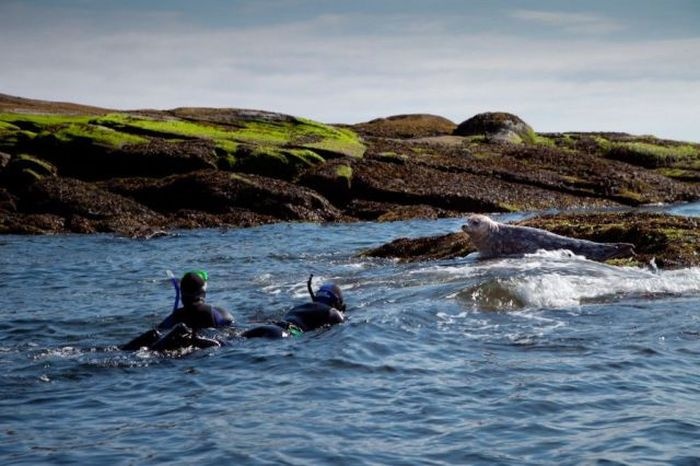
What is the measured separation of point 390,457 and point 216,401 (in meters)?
2.46

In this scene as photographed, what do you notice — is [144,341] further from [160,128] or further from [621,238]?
[160,128]

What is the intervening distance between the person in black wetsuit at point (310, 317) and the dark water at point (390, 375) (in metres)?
0.30

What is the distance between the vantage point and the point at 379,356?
11.5 m

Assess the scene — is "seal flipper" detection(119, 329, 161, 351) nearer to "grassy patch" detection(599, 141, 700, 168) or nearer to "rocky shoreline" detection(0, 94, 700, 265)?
"rocky shoreline" detection(0, 94, 700, 265)

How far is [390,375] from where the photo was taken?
10602mm

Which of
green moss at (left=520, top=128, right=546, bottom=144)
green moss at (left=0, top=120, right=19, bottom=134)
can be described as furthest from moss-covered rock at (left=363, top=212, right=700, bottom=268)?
green moss at (left=520, top=128, right=546, bottom=144)

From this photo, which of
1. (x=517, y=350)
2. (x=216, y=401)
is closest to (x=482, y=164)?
(x=517, y=350)

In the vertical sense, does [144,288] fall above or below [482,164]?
below

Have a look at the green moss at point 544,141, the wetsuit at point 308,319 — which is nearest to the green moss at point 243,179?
the wetsuit at point 308,319

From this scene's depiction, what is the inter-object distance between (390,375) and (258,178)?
80.1ft

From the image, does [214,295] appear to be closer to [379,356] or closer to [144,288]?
[144,288]

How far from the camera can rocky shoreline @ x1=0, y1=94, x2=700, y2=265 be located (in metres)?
31.4

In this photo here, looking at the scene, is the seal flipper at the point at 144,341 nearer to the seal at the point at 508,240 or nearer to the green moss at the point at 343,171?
the seal at the point at 508,240

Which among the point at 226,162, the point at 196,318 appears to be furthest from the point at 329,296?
the point at 226,162
